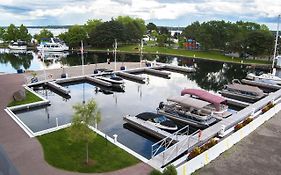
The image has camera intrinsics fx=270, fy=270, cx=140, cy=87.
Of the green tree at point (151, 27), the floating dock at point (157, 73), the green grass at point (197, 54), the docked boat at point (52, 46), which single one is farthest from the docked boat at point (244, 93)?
the green tree at point (151, 27)

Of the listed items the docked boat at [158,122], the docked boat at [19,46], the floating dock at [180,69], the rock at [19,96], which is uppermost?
the docked boat at [19,46]

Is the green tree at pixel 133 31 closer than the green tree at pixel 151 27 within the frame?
Yes

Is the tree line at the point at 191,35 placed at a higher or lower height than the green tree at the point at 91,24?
lower

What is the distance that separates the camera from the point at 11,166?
17.3 metres

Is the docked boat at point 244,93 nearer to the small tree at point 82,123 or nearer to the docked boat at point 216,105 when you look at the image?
the docked boat at point 216,105

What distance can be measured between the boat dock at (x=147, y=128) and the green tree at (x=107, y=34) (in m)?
69.8

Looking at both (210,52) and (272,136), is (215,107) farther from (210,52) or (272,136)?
(210,52)

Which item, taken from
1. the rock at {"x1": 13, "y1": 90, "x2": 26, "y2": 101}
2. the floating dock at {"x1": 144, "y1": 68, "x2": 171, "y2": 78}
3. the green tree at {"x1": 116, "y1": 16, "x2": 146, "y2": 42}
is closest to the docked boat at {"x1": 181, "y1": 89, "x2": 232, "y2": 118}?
the rock at {"x1": 13, "y1": 90, "x2": 26, "y2": 101}

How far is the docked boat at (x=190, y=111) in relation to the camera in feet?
92.0

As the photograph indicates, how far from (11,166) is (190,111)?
18.4 metres

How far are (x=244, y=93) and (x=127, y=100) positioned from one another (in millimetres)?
17071

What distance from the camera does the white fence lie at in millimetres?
17328

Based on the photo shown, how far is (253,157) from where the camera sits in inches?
786

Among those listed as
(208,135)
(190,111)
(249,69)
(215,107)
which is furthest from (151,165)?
(249,69)
